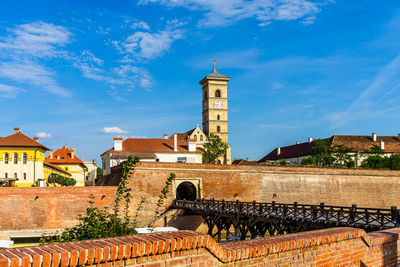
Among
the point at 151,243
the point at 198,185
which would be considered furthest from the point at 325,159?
the point at 151,243

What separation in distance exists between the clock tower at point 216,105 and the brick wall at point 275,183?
27697mm

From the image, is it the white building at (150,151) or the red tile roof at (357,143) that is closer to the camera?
the white building at (150,151)

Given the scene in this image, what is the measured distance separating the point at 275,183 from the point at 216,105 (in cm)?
3061

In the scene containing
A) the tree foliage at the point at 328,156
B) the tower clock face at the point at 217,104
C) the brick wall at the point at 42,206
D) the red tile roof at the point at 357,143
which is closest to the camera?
the brick wall at the point at 42,206

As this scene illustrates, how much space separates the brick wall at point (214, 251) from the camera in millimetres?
3672

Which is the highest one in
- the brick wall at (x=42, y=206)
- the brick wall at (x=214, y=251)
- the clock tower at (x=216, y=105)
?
the clock tower at (x=216, y=105)

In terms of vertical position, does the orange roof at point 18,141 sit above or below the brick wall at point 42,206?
above

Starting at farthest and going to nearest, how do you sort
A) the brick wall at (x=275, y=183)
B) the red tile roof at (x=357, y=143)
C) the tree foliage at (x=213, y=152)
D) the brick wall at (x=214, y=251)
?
the red tile roof at (x=357, y=143)
the tree foliage at (x=213, y=152)
the brick wall at (x=275, y=183)
the brick wall at (x=214, y=251)

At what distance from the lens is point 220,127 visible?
67000 millimetres

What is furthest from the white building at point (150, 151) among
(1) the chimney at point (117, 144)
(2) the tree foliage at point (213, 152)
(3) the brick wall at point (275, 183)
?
(3) the brick wall at point (275, 183)

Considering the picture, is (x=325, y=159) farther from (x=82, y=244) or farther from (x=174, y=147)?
(x=82, y=244)

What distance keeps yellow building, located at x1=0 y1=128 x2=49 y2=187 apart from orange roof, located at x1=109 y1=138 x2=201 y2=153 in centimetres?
1019

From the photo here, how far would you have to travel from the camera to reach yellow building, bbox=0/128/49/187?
43.0m

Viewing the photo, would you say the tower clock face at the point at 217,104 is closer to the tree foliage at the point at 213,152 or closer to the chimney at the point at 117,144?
the tree foliage at the point at 213,152
